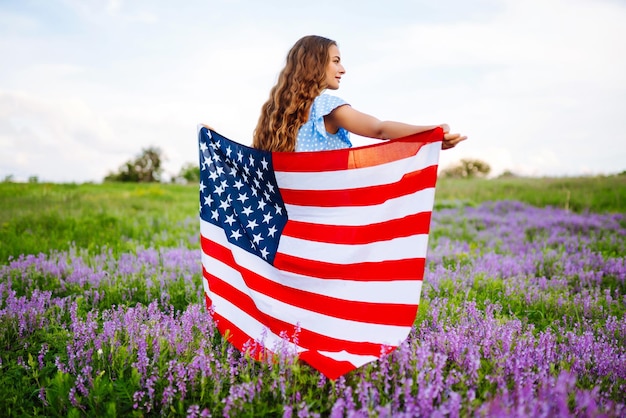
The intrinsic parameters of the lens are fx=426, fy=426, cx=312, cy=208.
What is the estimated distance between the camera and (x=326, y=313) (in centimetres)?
327

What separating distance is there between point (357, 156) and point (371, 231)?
0.60 metres

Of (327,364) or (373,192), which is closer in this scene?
(327,364)

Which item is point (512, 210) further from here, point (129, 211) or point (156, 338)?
point (156, 338)

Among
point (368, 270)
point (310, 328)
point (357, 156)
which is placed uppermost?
point (357, 156)

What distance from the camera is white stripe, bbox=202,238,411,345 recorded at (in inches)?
120

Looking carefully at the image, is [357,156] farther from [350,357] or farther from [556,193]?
[556,193]

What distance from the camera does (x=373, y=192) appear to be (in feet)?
10.9

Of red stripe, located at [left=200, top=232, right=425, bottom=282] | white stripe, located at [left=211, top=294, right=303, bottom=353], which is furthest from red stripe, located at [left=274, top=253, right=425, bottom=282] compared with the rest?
white stripe, located at [left=211, top=294, right=303, bottom=353]

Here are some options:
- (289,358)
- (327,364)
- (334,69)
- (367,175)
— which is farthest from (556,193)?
(289,358)

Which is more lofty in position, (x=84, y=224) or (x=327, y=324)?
(x=84, y=224)

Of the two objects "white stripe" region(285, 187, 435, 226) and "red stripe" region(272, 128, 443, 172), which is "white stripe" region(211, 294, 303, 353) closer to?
"white stripe" region(285, 187, 435, 226)

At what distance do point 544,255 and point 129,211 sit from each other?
10.4 m

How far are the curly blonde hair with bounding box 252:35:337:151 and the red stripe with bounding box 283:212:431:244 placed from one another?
843 millimetres

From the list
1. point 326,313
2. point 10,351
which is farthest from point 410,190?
point 10,351
